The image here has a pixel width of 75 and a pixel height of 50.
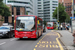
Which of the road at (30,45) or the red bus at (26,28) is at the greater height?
the red bus at (26,28)

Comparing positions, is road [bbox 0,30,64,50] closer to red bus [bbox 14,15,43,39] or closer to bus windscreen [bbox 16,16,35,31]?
red bus [bbox 14,15,43,39]

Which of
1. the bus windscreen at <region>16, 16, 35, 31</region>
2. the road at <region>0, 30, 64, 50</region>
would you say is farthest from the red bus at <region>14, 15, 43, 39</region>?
the road at <region>0, 30, 64, 50</region>

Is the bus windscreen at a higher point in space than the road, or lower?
higher

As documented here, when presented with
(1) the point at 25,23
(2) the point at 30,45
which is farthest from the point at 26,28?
(2) the point at 30,45

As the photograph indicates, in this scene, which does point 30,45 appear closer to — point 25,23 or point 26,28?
point 26,28

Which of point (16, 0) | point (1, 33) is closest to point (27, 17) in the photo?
point (1, 33)

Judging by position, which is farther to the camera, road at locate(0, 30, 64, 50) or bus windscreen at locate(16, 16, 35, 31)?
bus windscreen at locate(16, 16, 35, 31)

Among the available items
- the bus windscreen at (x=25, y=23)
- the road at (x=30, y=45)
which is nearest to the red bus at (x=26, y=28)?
the bus windscreen at (x=25, y=23)

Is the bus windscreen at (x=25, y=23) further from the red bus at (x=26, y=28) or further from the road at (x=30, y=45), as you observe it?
the road at (x=30, y=45)

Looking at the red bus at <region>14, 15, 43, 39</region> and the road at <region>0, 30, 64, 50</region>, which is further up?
the red bus at <region>14, 15, 43, 39</region>

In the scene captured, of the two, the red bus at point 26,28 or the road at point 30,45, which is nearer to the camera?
the road at point 30,45

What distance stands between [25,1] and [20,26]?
207 ft

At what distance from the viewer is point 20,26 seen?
45.6 ft

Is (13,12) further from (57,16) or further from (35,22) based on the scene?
(35,22)
